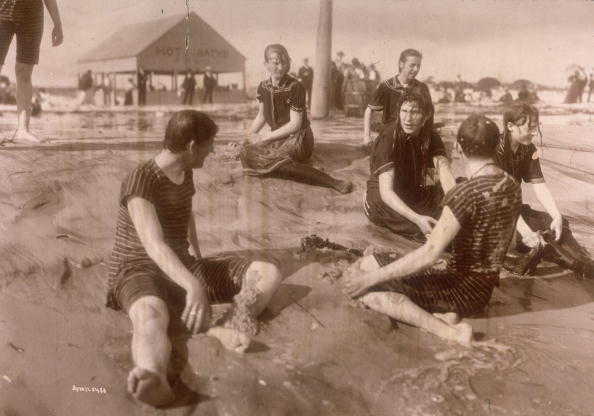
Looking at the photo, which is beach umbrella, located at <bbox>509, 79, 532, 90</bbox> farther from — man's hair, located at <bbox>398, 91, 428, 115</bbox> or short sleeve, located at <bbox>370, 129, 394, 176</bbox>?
short sleeve, located at <bbox>370, 129, 394, 176</bbox>

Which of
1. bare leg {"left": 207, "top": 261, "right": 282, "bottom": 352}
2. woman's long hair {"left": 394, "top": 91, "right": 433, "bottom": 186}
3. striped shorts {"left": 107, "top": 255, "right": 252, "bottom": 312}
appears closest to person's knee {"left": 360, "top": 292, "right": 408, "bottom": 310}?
bare leg {"left": 207, "top": 261, "right": 282, "bottom": 352}

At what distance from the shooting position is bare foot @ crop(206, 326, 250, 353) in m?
1.77

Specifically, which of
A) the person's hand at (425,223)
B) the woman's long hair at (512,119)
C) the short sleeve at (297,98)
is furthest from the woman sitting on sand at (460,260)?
the short sleeve at (297,98)

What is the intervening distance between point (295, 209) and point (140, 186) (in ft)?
3.13

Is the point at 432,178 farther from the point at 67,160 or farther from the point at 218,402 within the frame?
the point at 67,160

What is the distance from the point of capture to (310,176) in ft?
9.50

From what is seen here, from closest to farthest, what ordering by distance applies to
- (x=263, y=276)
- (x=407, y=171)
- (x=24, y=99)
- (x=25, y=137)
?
(x=263, y=276), (x=24, y=99), (x=25, y=137), (x=407, y=171)

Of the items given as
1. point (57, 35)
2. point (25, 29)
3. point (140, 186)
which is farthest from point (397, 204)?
point (25, 29)

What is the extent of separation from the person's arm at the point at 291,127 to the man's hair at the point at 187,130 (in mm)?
1101

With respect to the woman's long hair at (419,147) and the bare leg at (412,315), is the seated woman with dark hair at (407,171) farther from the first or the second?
the bare leg at (412,315)

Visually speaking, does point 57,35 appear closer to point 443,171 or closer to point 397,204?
point 397,204

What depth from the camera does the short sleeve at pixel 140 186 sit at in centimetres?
184

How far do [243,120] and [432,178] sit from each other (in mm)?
994

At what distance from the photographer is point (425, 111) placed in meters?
2.54
